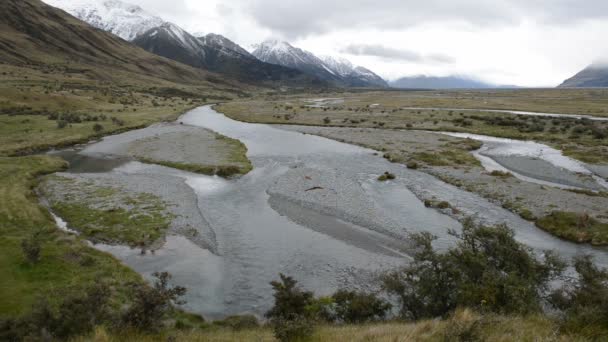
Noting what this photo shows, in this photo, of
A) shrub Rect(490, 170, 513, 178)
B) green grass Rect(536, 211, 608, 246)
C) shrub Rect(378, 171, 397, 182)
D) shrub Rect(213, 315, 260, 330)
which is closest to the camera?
shrub Rect(213, 315, 260, 330)

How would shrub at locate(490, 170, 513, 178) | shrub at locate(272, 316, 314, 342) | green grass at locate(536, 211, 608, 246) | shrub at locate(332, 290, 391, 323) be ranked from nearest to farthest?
shrub at locate(272, 316, 314, 342), shrub at locate(332, 290, 391, 323), green grass at locate(536, 211, 608, 246), shrub at locate(490, 170, 513, 178)

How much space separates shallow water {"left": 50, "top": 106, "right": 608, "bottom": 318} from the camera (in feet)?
76.5

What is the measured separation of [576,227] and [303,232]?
2368cm

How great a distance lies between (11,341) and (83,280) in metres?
7.73

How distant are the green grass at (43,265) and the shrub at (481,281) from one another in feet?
54.2

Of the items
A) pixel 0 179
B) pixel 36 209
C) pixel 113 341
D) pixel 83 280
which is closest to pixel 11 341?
pixel 113 341

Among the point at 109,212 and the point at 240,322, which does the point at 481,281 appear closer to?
the point at 240,322

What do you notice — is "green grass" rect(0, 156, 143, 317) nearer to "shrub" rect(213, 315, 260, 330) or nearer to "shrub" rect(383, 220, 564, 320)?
"shrub" rect(213, 315, 260, 330)

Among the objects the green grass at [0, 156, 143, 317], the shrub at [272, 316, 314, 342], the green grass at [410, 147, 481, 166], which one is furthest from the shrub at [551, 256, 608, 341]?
the green grass at [410, 147, 481, 166]

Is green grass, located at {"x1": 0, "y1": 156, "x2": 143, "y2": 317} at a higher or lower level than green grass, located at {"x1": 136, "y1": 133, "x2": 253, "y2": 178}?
lower

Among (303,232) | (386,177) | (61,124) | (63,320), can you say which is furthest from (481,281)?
(61,124)

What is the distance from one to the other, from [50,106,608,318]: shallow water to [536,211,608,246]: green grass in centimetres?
104

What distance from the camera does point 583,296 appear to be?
15.6m

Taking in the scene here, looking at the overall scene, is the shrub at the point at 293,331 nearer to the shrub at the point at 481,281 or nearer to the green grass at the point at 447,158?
the shrub at the point at 481,281
